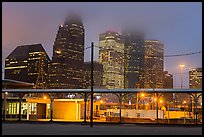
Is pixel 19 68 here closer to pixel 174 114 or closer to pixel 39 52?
pixel 39 52

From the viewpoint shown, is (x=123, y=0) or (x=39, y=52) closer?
(x=123, y=0)

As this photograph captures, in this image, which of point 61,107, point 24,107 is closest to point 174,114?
point 61,107

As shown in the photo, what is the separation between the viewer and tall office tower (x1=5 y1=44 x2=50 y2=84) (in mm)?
89750

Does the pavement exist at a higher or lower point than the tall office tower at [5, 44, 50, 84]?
lower

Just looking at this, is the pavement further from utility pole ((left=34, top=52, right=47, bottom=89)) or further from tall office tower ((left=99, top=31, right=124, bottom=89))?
utility pole ((left=34, top=52, right=47, bottom=89))

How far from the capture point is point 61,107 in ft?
158

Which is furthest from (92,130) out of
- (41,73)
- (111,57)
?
(41,73)

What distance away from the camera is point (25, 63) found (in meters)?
97.1

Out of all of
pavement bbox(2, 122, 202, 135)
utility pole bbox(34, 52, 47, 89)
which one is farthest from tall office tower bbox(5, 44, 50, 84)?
pavement bbox(2, 122, 202, 135)

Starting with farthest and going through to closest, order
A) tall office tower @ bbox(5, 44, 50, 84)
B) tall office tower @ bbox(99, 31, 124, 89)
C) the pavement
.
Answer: tall office tower @ bbox(5, 44, 50, 84)
tall office tower @ bbox(99, 31, 124, 89)
the pavement

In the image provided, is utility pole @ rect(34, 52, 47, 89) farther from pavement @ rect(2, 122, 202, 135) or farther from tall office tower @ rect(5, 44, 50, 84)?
pavement @ rect(2, 122, 202, 135)

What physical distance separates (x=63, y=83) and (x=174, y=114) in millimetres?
59185

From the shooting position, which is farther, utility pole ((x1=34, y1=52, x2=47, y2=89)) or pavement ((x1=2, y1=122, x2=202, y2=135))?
utility pole ((x1=34, y1=52, x2=47, y2=89))

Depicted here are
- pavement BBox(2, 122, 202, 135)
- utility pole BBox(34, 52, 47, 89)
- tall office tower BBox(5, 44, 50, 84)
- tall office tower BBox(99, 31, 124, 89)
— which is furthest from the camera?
→ utility pole BBox(34, 52, 47, 89)
